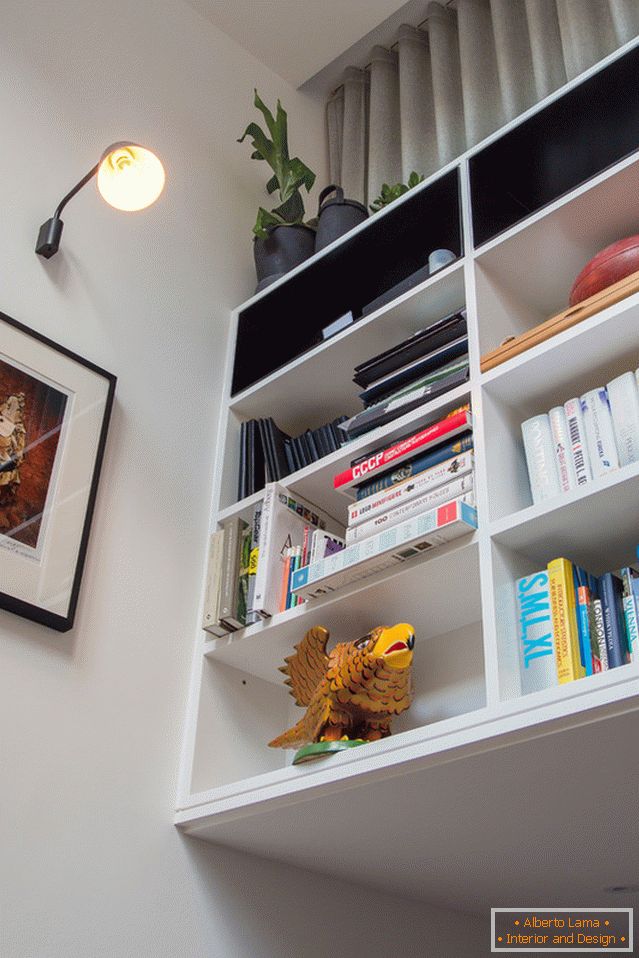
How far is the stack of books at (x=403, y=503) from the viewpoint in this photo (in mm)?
1557

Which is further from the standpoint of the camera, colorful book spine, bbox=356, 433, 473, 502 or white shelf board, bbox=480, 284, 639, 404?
colorful book spine, bbox=356, 433, 473, 502

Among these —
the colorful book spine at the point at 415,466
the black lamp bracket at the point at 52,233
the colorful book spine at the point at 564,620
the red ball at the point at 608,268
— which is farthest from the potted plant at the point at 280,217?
the colorful book spine at the point at 564,620

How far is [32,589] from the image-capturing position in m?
1.69

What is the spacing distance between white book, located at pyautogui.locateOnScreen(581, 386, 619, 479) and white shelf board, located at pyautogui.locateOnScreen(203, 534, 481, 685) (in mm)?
232

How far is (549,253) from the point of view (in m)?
1.84

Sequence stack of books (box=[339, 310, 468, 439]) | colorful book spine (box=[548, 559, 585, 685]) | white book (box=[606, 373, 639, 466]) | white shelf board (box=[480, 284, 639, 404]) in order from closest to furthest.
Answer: colorful book spine (box=[548, 559, 585, 685]), white book (box=[606, 373, 639, 466]), white shelf board (box=[480, 284, 639, 404]), stack of books (box=[339, 310, 468, 439])

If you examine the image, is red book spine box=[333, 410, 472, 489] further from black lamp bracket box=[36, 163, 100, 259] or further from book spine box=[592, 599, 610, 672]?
black lamp bracket box=[36, 163, 100, 259]

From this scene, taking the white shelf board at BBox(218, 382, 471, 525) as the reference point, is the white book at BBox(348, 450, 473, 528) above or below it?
below

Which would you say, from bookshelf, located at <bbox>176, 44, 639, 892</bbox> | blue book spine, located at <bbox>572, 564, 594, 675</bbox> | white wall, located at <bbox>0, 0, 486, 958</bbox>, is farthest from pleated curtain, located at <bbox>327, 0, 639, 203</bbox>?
blue book spine, located at <bbox>572, 564, 594, 675</bbox>

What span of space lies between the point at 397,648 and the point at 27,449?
80cm

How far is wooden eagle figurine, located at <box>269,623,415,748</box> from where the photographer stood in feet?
5.02

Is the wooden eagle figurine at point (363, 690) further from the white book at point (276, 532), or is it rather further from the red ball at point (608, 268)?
the red ball at point (608, 268)

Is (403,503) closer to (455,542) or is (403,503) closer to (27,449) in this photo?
(455,542)

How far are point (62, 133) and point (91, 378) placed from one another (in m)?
0.66
